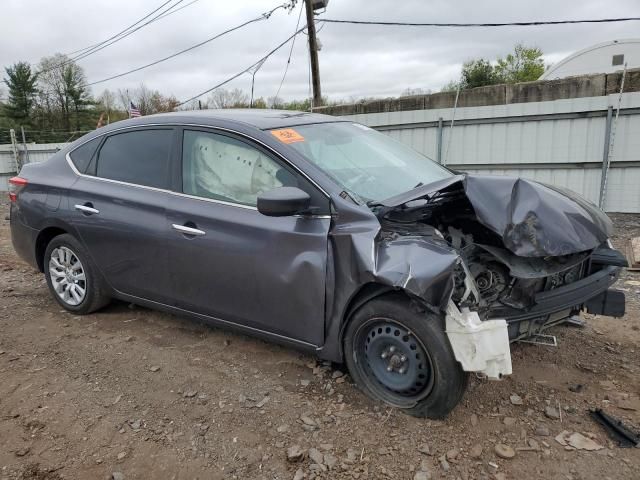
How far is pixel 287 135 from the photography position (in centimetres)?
315

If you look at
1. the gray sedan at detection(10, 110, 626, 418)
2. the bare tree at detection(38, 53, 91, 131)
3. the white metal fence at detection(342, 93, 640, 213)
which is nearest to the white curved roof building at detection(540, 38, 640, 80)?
the white metal fence at detection(342, 93, 640, 213)

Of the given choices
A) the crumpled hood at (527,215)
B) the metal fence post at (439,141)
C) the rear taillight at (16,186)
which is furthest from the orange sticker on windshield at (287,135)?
the metal fence post at (439,141)

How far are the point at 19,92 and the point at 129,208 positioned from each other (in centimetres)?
4769

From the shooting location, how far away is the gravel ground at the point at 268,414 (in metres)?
2.36

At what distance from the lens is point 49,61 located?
42.2 meters

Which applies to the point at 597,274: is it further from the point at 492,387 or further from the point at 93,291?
the point at 93,291

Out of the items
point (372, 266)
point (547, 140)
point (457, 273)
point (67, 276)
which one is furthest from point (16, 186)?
point (547, 140)

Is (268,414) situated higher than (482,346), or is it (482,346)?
(482,346)

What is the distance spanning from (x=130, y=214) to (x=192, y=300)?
0.79 m

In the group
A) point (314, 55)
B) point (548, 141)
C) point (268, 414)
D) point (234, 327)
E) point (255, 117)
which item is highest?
point (314, 55)

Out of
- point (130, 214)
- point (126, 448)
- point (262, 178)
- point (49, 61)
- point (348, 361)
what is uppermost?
point (49, 61)

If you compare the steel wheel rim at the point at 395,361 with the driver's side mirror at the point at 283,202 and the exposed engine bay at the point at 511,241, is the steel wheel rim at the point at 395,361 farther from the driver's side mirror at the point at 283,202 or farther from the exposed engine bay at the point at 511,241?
the driver's side mirror at the point at 283,202

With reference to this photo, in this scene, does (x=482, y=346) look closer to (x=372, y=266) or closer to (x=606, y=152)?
(x=372, y=266)

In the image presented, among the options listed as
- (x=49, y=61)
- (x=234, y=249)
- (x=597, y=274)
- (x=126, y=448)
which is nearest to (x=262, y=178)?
(x=234, y=249)
